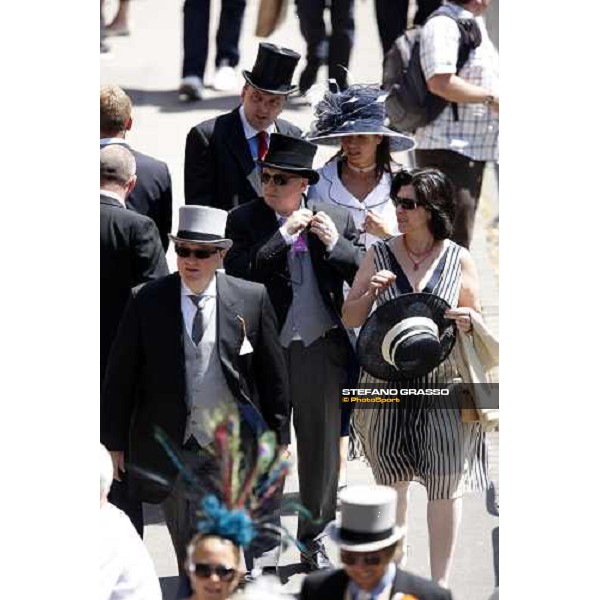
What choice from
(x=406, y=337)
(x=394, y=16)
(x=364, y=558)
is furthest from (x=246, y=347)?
(x=394, y=16)

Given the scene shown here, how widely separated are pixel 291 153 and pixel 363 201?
31 centimetres

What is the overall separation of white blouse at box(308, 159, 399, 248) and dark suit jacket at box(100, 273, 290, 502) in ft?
1.37

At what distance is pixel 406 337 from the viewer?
6023mm

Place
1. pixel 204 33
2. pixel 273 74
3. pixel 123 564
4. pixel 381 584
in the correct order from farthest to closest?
1. pixel 204 33
2. pixel 273 74
3. pixel 123 564
4. pixel 381 584

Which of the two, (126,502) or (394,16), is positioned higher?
(394,16)

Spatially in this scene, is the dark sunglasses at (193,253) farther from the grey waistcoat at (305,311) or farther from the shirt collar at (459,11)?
the shirt collar at (459,11)

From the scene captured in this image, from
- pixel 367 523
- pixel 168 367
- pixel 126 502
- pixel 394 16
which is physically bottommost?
pixel 126 502

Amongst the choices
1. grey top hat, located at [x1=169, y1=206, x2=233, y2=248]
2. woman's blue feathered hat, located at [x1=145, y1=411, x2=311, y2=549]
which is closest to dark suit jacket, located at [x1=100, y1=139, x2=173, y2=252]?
grey top hat, located at [x1=169, y1=206, x2=233, y2=248]

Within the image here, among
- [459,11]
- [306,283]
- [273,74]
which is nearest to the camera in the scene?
[306,283]

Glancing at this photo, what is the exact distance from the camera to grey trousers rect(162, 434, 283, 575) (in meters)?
5.85

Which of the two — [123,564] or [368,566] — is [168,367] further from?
[368,566]

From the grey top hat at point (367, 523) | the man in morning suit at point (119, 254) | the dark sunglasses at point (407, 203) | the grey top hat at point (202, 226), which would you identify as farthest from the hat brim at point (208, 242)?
the grey top hat at point (367, 523)

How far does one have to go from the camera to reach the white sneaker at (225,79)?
248 inches

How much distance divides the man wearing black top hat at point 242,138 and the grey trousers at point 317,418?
1.91 ft
